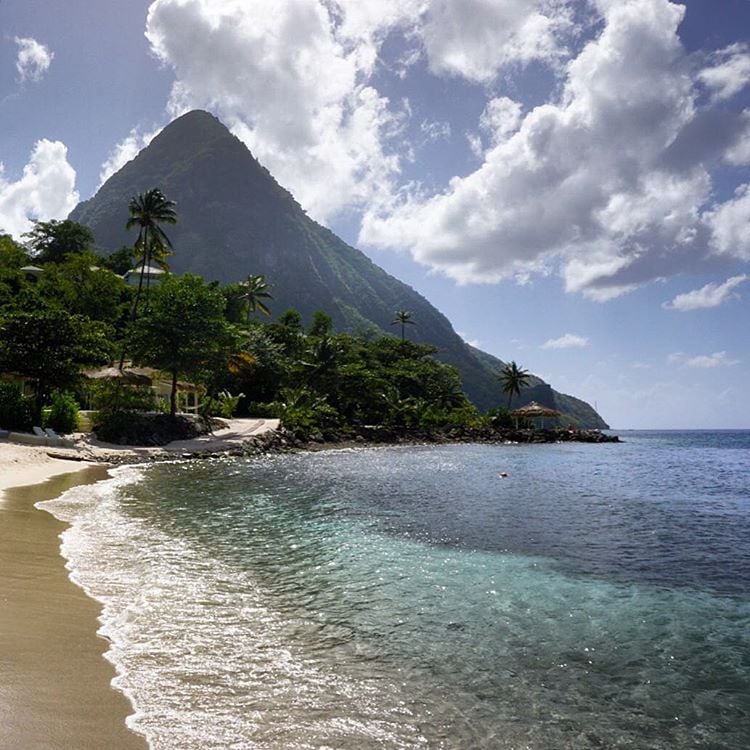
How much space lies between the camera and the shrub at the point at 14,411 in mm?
26594

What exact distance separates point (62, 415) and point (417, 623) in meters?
28.1

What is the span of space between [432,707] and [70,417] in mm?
29763

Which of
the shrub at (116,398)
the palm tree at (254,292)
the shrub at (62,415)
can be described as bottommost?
the shrub at (62,415)

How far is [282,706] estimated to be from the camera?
14.1 feet

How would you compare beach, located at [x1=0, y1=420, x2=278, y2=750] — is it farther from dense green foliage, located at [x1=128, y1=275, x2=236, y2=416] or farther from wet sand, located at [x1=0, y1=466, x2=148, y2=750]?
dense green foliage, located at [x1=128, y1=275, x2=236, y2=416]

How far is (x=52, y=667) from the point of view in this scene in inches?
179

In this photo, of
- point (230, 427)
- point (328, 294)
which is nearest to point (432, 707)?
point (230, 427)

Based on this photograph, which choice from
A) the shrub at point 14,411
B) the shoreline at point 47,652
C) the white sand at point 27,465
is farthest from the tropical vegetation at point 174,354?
the shoreline at point 47,652

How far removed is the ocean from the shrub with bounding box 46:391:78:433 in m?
16.0

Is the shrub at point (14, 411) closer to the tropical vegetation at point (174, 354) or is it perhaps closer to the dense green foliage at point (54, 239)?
the tropical vegetation at point (174, 354)

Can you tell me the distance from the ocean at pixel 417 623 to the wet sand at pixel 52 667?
0.63 feet

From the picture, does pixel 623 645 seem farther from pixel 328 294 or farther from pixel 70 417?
pixel 328 294

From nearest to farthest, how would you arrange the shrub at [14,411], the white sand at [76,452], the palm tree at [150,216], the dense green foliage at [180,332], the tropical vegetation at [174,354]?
the white sand at [76,452] → the shrub at [14,411] → the tropical vegetation at [174,354] → the dense green foliage at [180,332] → the palm tree at [150,216]

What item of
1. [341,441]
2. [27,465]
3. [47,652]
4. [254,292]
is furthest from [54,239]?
[47,652]
